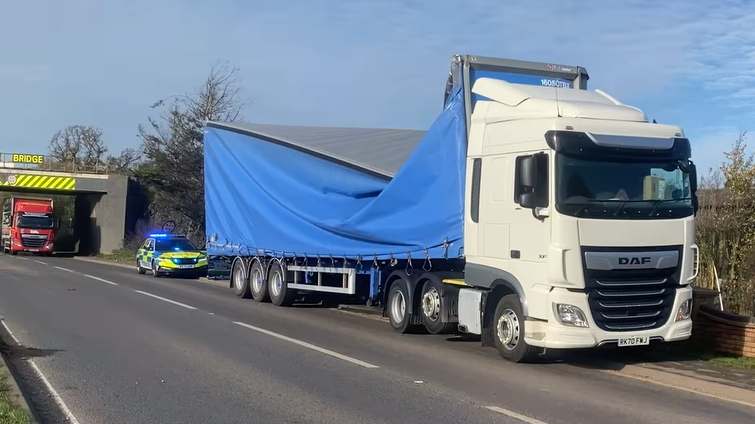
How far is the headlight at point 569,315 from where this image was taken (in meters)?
9.54

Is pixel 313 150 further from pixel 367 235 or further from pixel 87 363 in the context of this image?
pixel 87 363

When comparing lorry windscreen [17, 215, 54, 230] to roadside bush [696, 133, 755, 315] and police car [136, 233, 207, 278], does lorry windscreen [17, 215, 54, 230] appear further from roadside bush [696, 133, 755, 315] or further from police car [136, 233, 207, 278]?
Answer: roadside bush [696, 133, 755, 315]

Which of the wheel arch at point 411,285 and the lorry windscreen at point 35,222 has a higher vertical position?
the lorry windscreen at point 35,222

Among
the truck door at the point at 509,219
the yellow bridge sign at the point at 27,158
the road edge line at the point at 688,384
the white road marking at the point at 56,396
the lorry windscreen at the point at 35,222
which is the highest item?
the yellow bridge sign at the point at 27,158

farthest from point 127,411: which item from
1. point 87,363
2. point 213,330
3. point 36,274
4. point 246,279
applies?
point 36,274

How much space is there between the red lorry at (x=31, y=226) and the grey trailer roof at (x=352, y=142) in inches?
1327

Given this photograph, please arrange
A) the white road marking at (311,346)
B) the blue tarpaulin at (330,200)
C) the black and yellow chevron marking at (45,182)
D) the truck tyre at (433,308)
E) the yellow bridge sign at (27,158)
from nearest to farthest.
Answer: the white road marking at (311,346)
the blue tarpaulin at (330,200)
the truck tyre at (433,308)
the black and yellow chevron marking at (45,182)
the yellow bridge sign at (27,158)

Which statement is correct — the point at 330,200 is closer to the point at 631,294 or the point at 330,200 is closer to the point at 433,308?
the point at 433,308

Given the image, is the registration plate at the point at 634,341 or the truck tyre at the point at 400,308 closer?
the registration plate at the point at 634,341

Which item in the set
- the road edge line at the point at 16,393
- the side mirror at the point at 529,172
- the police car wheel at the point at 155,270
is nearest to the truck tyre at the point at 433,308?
the side mirror at the point at 529,172

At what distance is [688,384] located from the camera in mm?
9195

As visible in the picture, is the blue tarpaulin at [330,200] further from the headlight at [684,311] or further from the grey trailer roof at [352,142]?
the headlight at [684,311]

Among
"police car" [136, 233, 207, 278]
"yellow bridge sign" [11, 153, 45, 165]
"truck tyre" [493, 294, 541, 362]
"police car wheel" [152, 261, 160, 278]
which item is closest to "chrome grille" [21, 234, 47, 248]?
"yellow bridge sign" [11, 153, 45, 165]

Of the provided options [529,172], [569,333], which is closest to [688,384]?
[569,333]
